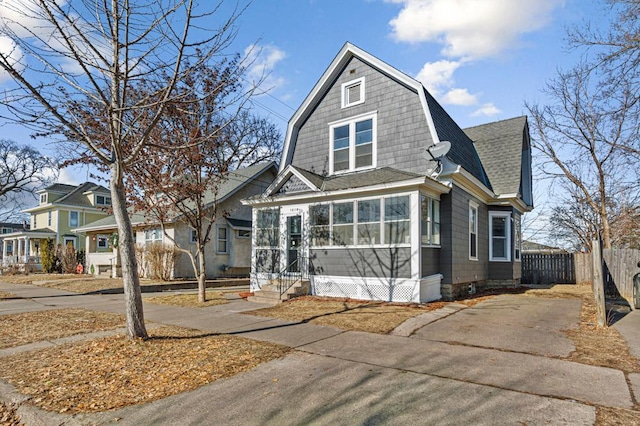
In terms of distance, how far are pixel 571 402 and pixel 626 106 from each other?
8.29 metres

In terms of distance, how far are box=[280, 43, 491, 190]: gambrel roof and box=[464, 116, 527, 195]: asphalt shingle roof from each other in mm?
439

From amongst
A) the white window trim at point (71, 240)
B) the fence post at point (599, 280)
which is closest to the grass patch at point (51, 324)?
the fence post at point (599, 280)

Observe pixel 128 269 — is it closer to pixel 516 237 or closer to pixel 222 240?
pixel 516 237

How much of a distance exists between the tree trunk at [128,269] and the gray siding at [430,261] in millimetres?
7175

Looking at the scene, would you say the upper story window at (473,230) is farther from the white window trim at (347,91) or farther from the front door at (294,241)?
the front door at (294,241)

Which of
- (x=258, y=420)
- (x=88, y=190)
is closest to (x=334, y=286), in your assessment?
(x=258, y=420)

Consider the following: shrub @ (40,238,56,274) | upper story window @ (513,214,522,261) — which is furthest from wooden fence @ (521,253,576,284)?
shrub @ (40,238,56,274)

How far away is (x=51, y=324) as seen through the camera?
827cm

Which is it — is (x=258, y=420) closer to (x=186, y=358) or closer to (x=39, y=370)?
(x=186, y=358)

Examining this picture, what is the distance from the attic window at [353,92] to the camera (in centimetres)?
1384

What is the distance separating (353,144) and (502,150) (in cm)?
708

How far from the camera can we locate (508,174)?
1552cm

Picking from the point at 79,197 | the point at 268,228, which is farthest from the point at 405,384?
the point at 79,197

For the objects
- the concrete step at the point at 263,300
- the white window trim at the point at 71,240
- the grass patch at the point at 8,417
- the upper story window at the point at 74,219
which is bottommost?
the concrete step at the point at 263,300
